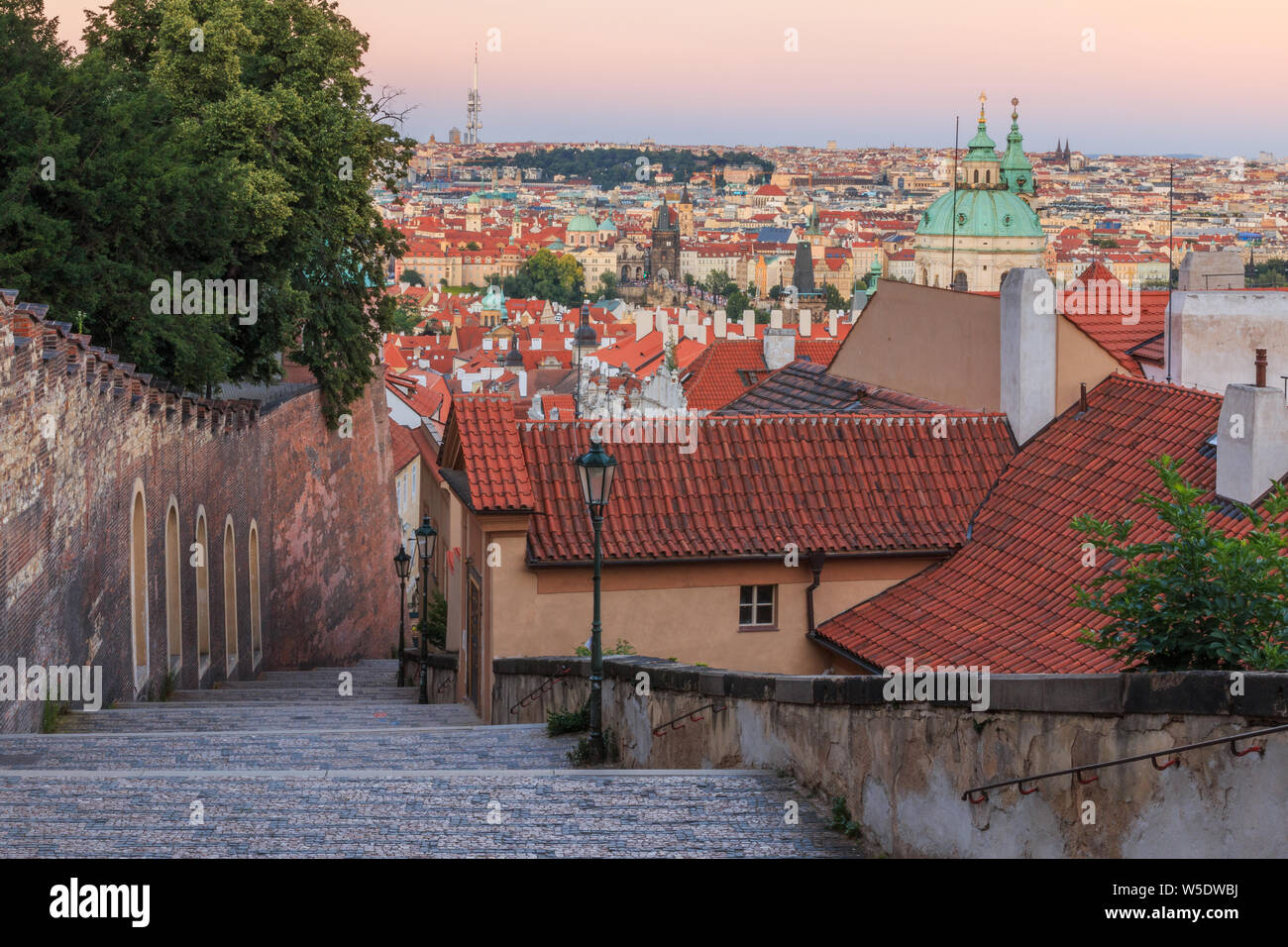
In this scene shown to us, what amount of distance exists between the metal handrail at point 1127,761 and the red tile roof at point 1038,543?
632 centimetres

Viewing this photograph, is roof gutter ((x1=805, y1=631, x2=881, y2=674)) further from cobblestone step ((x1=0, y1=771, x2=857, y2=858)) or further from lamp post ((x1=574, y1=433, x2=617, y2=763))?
cobblestone step ((x1=0, y1=771, x2=857, y2=858))

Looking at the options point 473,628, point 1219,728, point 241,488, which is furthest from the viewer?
point 241,488

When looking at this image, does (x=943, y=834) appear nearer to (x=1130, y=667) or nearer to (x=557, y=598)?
(x=1130, y=667)

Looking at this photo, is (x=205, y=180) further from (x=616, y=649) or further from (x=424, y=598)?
(x=616, y=649)

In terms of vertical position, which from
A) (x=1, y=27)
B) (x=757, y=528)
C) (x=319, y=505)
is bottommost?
(x=319, y=505)

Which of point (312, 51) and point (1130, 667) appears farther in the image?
point (312, 51)

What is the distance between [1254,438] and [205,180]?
14868 mm

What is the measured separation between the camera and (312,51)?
26.6 meters

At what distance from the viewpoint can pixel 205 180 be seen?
22016mm

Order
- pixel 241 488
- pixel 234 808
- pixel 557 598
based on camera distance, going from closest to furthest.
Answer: pixel 234 808
pixel 557 598
pixel 241 488

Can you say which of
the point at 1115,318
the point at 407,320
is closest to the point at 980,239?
the point at 407,320

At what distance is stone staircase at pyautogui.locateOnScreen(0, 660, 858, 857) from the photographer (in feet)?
19.8
